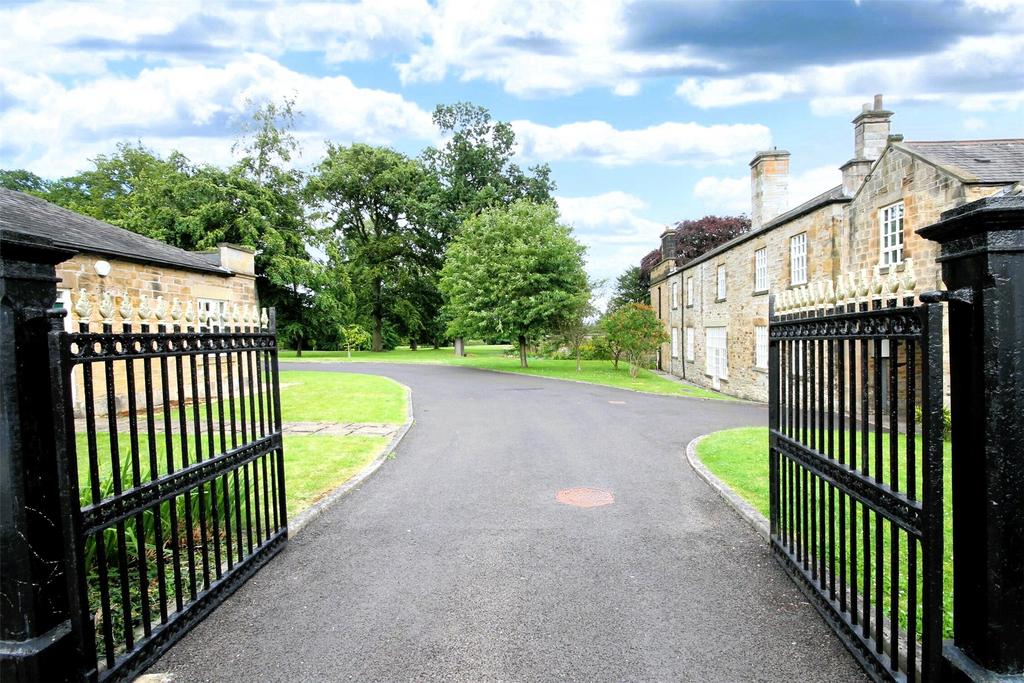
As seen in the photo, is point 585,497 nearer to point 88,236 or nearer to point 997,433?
point 997,433

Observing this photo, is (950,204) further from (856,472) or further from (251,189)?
(251,189)

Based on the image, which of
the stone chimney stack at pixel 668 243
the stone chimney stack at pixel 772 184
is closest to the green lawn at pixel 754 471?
the stone chimney stack at pixel 772 184

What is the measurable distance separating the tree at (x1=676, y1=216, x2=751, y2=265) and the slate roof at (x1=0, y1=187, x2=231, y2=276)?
3816 cm

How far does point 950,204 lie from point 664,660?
12.7 metres

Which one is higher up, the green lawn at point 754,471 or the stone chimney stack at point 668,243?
the stone chimney stack at point 668,243

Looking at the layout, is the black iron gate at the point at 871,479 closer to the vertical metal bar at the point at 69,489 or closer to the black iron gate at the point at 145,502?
the black iron gate at the point at 145,502

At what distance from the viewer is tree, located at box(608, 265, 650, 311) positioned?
51.2m

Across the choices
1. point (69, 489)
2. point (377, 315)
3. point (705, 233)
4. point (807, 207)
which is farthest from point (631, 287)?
point (69, 489)

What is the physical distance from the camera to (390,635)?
3914mm

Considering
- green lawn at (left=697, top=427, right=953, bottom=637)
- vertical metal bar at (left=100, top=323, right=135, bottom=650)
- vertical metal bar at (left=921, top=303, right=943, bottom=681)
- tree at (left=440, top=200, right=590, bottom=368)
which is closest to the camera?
vertical metal bar at (left=921, top=303, right=943, bottom=681)

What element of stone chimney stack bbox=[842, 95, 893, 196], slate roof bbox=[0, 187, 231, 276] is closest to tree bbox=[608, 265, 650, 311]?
stone chimney stack bbox=[842, 95, 893, 196]

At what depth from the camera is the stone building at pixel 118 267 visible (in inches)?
475

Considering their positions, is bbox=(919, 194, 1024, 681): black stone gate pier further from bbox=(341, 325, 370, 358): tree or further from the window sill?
bbox=(341, 325, 370, 358): tree

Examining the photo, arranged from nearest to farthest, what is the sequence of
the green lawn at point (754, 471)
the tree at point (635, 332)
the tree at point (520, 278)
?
1. the green lawn at point (754, 471)
2. the tree at point (635, 332)
3. the tree at point (520, 278)
